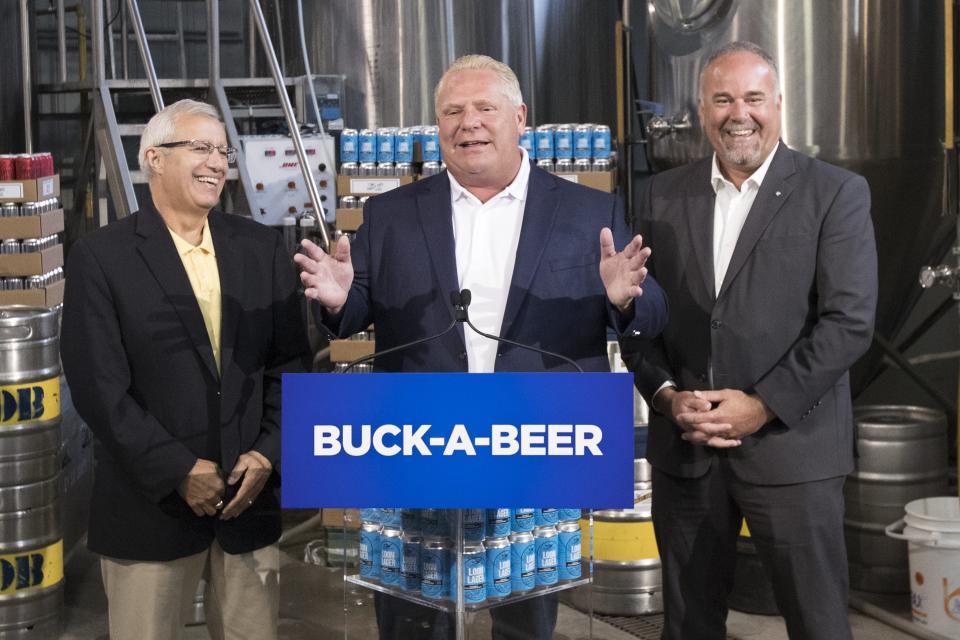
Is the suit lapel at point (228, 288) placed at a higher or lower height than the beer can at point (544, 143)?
lower

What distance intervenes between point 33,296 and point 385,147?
1618mm

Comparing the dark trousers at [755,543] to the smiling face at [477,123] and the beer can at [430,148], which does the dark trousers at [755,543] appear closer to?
the smiling face at [477,123]

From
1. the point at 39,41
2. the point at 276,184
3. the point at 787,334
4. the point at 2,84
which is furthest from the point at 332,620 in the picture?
the point at 39,41

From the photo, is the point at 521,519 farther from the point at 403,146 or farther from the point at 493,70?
the point at 403,146

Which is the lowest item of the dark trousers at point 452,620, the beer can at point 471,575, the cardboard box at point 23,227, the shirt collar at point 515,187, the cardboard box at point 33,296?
the dark trousers at point 452,620

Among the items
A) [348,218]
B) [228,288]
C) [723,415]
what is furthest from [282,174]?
[723,415]

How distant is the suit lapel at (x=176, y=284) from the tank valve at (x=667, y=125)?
314cm

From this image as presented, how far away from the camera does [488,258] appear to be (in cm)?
281

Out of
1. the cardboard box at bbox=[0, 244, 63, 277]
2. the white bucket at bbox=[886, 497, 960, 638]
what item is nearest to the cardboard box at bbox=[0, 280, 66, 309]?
the cardboard box at bbox=[0, 244, 63, 277]

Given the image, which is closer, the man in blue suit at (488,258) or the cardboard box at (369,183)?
the man in blue suit at (488,258)

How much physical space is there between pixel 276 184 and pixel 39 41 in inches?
185

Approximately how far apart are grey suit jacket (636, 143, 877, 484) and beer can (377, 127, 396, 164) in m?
2.68

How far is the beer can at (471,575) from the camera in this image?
2209 mm

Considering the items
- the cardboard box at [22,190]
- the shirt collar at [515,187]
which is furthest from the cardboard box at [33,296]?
the shirt collar at [515,187]
